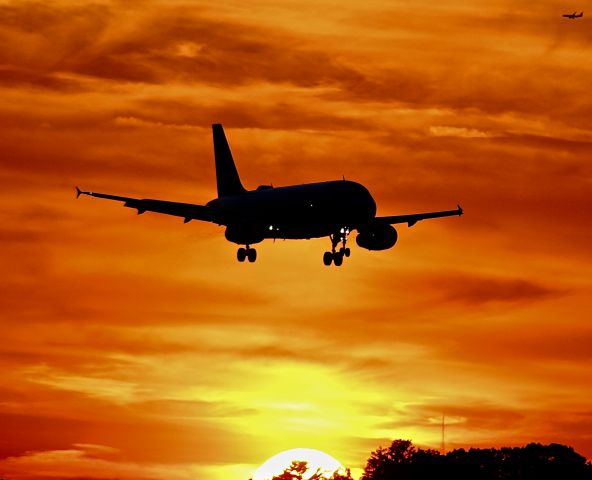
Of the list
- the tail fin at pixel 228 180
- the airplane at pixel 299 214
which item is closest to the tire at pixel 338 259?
the airplane at pixel 299 214

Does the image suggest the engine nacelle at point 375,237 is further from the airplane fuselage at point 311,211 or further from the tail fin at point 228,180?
the tail fin at point 228,180

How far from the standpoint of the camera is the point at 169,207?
168 m

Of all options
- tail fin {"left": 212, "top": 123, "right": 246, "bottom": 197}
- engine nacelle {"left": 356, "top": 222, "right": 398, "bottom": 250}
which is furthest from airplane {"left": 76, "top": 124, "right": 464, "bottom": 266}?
tail fin {"left": 212, "top": 123, "right": 246, "bottom": 197}

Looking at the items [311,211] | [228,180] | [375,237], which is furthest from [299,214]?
[228,180]

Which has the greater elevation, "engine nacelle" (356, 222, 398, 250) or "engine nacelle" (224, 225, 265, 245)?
"engine nacelle" (356, 222, 398, 250)

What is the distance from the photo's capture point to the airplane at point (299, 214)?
164 metres

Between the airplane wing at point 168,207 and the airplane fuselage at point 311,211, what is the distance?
403 cm

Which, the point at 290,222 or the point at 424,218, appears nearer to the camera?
the point at 290,222

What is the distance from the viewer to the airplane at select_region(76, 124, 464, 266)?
164 m

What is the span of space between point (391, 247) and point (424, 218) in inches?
230

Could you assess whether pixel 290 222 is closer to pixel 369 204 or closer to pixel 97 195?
pixel 369 204

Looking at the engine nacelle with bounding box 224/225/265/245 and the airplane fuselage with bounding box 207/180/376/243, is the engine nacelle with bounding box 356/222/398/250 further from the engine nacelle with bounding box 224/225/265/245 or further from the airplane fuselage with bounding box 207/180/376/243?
the engine nacelle with bounding box 224/225/265/245

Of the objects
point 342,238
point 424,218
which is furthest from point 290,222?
point 424,218

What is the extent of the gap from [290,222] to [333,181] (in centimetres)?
590
